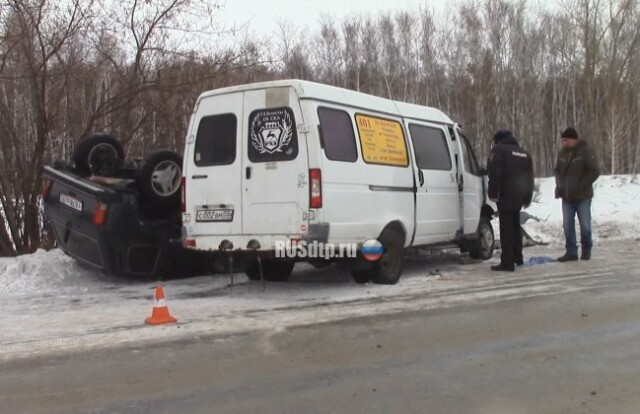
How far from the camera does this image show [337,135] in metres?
7.17

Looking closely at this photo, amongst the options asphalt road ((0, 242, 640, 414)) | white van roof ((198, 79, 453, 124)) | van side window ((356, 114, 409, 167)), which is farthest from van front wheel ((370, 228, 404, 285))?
white van roof ((198, 79, 453, 124))

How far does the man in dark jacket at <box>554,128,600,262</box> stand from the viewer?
9.82 m

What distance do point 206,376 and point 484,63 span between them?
128 ft

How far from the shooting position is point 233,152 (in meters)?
7.29

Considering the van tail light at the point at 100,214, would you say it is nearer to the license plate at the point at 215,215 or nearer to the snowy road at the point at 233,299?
the snowy road at the point at 233,299

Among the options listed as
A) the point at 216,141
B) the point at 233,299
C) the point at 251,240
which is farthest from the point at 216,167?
the point at 233,299

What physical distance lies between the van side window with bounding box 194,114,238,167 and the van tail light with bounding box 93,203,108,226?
50.2 inches

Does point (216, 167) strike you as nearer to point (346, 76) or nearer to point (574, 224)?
point (574, 224)

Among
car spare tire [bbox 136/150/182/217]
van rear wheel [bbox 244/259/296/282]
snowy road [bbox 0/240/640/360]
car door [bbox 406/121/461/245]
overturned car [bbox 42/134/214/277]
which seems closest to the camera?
snowy road [bbox 0/240/640/360]

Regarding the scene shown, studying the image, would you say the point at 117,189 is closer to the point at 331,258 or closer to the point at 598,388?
the point at 331,258

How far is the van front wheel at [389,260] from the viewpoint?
7.80 metres

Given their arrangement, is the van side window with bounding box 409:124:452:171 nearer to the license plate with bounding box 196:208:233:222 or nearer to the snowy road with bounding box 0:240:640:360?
the snowy road with bounding box 0:240:640:360

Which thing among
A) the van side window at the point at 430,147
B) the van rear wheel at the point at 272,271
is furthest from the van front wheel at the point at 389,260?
the van rear wheel at the point at 272,271

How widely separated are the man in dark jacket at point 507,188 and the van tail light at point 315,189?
3382 mm
